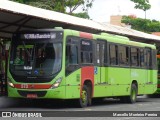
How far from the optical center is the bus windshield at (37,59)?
1942 centimetres

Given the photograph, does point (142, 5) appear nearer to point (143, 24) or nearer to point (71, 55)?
point (143, 24)

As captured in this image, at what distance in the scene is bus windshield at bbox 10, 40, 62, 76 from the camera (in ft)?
63.7

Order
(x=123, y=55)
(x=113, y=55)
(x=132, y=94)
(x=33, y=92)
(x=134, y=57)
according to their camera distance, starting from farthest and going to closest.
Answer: (x=132, y=94)
(x=134, y=57)
(x=123, y=55)
(x=113, y=55)
(x=33, y=92)

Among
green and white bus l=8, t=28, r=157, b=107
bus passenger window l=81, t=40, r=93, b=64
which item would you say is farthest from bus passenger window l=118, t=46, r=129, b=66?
bus passenger window l=81, t=40, r=93, b=64

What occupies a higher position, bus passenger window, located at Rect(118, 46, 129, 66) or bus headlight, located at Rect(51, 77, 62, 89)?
bus passenger window, located at Rect(118, 46, 129, 66)

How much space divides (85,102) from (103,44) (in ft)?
9.27

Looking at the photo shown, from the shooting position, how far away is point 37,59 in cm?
1964

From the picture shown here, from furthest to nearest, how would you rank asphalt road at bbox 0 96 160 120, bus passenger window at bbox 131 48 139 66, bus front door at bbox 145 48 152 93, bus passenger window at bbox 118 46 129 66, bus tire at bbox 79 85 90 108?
bus front door at bbox 145 48 152 93 → bus passenger window at bbox 131 48 139 66 → bus passenger window at bbox 118 46 129 66 → bus tire at bbox 79 85 90 108 → asphalt road at bbox 0 96 160 120

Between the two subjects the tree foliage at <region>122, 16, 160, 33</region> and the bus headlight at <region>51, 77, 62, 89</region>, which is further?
the tree foliage at <region>122, 16, 160, 33</region>

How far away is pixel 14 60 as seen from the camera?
2012 centimetres

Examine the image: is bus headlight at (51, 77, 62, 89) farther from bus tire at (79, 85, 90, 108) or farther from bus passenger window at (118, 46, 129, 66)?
bus passenger window at (118, 46, 129, 66)

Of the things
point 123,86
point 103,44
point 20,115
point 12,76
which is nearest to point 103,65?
point 103,44

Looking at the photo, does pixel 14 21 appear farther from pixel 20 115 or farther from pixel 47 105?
pixel 20 115

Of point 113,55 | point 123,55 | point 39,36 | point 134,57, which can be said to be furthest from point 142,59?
point 39,36
